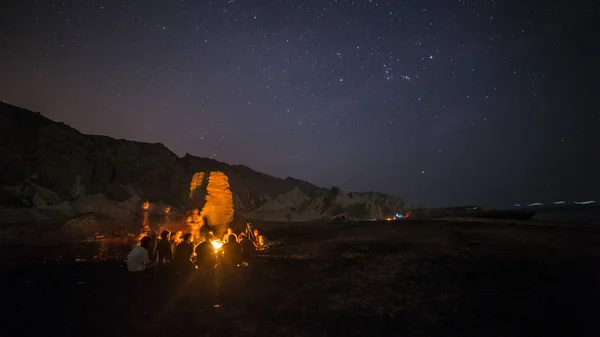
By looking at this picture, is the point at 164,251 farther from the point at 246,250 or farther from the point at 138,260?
the point at 246,250

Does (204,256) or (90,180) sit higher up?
(90,180)

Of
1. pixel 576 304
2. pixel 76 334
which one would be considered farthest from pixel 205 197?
pixel 576 304

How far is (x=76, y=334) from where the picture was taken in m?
5.83

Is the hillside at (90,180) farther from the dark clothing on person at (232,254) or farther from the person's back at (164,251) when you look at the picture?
the dark clothing on person at (232,254)

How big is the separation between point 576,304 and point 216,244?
542 inches

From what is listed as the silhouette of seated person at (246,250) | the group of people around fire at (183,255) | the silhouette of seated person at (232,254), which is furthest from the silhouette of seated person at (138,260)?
the silhouette of seated person at (246,250)

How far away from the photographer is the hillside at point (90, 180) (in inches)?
1852

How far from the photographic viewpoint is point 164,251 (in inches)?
516

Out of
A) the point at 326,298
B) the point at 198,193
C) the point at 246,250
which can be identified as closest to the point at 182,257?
the point at 246,250

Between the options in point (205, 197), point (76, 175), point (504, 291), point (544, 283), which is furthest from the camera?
point (76, 175)

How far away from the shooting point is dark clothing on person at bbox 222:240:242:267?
12711 mm

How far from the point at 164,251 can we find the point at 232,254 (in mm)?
2914

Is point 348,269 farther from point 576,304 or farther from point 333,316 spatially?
point 576,304

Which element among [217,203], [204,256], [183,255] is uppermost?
[217,203]
